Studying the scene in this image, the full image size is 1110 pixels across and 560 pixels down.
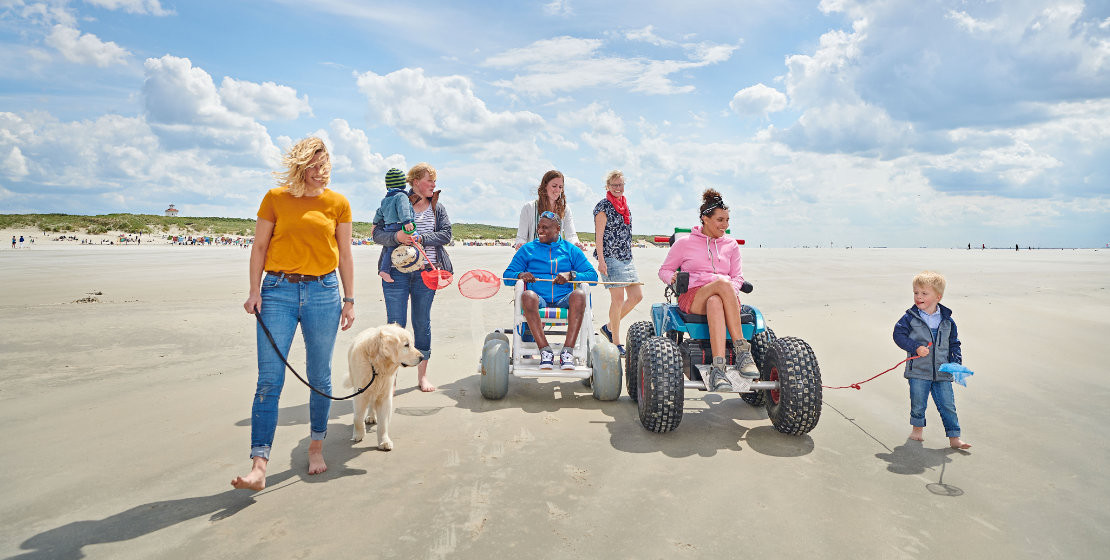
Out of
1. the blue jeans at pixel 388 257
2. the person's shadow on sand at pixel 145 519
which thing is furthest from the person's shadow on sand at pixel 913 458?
the blue jeans at pixel 388 257

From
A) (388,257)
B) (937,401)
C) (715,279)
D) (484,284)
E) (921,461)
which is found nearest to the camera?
(921,461)

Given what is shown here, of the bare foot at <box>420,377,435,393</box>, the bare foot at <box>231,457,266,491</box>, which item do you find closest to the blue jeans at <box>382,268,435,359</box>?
the bare foot at <box>420,377,435,393</box>

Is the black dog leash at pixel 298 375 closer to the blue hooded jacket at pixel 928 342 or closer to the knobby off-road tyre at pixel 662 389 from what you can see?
the knobby off-road tyre at pixel 662 389

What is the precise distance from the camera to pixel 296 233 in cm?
353

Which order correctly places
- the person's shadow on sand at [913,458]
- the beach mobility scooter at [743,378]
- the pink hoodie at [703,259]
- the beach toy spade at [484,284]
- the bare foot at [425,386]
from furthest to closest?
the beach toy spade at [484,284] → the bare foot at [425,386] → the pink hoodie at [703,259] → the beach mobility scooter at [743,378] → the person's shadow on sand at [913,458]

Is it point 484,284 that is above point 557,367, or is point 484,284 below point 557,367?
above

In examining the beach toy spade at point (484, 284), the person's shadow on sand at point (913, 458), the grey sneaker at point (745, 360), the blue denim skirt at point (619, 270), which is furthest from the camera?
the blue denim skirt at point (619, 270)

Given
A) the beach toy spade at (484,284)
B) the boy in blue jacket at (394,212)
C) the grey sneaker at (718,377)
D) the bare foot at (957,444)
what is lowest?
the bare foot at (957,444)

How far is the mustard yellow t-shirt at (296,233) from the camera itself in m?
3.52

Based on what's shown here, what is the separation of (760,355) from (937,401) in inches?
54.1

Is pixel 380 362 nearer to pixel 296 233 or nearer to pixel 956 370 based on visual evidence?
pixel 296 233

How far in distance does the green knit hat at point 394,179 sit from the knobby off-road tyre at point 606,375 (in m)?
2.68

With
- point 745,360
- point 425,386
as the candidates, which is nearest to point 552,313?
point 425,386

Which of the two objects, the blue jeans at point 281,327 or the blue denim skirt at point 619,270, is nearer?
the blue jeans at point 281,327
